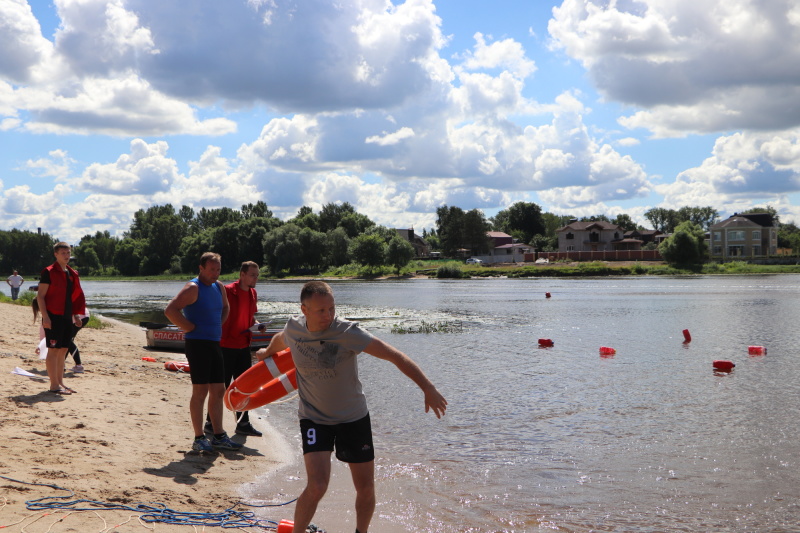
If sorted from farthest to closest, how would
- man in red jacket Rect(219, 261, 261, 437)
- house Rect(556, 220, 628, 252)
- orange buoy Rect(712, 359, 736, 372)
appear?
house Rect(556, 220, 628, 252) → orange buoy Rect(712, 359, 736, 372) → man in red jacket Rect(219, 261, 261, 437)

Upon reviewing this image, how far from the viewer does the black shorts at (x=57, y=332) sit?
9.30 m

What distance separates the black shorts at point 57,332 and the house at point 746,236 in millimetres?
109986

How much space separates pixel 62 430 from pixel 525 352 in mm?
15807

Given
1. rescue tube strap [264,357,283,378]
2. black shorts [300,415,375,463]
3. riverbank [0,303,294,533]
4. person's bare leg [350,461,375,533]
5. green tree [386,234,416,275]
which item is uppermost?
green tree [386,234,416,275]

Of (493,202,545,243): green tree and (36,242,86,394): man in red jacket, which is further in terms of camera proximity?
(493,202,545,243): green tree

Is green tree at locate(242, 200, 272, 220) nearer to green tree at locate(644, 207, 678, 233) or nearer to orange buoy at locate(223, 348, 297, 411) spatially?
green tree at locate(644, 207, 678, 233)

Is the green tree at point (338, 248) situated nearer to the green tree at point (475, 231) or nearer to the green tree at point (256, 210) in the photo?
the green tree at point (475, 231)

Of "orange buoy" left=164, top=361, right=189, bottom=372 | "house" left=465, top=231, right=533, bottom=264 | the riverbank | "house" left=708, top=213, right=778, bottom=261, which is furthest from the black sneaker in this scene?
"house" left=465, top=231, right=533, bottom=264

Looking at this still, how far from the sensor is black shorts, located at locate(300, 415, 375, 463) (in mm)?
4746

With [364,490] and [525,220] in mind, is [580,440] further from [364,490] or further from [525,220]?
[525,220]

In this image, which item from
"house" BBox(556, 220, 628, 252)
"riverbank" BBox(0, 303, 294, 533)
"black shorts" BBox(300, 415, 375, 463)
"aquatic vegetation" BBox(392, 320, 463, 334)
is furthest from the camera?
"house" BBox(556, 220, 628, 252)

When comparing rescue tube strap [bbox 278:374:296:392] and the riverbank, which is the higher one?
rescue tube strap [bbox 278:374:296:392]

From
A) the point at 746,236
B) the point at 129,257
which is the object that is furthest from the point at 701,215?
the point at 129,257

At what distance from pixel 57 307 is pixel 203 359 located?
3388 mm
